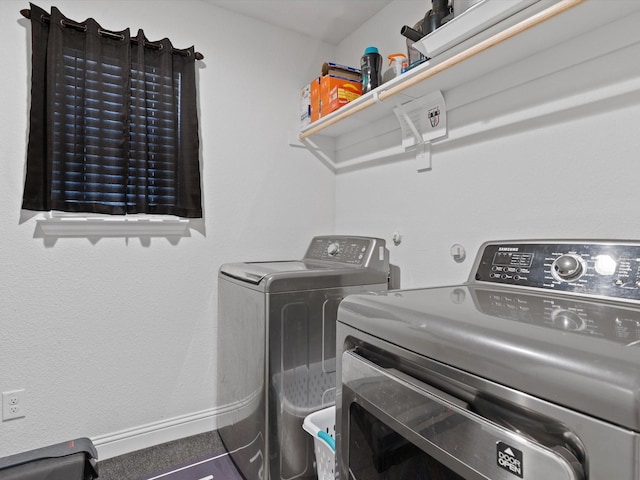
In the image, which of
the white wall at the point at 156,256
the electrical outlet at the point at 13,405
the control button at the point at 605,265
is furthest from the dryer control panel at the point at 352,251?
the electrical outlet at the point at 13,405

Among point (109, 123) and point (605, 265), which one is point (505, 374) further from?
point (109, 123)

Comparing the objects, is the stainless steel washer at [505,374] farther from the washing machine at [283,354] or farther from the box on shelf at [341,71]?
the box on shelf at [341,71]

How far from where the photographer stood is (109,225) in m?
1.79

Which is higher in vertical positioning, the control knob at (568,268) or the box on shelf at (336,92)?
the box on shelf at (336,92)

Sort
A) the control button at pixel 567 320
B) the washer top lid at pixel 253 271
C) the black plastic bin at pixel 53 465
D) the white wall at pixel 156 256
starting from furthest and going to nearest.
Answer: the white wall at pixel 156 256
the washer top lid at pixel 253 271
the black plastic bin at pixel 53 465
the control button at pixel 567 320

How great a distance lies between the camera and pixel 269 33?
221 centimetres

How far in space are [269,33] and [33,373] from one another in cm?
219

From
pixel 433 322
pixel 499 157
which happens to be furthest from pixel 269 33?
pixel 433 322

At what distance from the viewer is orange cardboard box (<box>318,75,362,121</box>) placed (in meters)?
1.91

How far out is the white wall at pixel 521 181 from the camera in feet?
3.64

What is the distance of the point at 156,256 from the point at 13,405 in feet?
2.87

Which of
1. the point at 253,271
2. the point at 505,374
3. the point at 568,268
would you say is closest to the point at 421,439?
the point at 505,374

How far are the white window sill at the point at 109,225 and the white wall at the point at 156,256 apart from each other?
0.13 feet

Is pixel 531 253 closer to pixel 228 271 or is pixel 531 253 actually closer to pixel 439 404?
pixel 439 404
